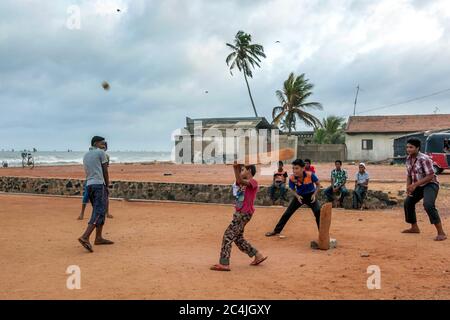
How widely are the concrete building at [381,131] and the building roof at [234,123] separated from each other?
692 centimetres

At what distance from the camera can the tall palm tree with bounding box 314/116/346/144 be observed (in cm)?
4462

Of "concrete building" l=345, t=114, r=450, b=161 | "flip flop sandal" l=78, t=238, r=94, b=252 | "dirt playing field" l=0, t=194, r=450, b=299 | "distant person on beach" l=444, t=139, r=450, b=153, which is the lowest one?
"dirt playing field" l=0, t=194, r=450, b=299

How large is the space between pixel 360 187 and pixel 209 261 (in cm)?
697

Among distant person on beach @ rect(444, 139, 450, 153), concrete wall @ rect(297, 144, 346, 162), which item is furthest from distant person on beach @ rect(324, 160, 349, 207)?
concrete wall @ rect(297, 144, 346, 162)

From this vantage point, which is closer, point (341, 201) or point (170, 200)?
point (341, 201)

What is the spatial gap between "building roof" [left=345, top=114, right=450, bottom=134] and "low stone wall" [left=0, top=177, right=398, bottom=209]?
1075 inches

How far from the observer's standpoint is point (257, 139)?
38.1 meters

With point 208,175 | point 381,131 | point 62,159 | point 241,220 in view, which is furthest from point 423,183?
point 62,159

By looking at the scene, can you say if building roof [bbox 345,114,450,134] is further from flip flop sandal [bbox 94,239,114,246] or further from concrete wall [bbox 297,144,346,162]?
flip flop sandal [bbox 94,239,114,246]
